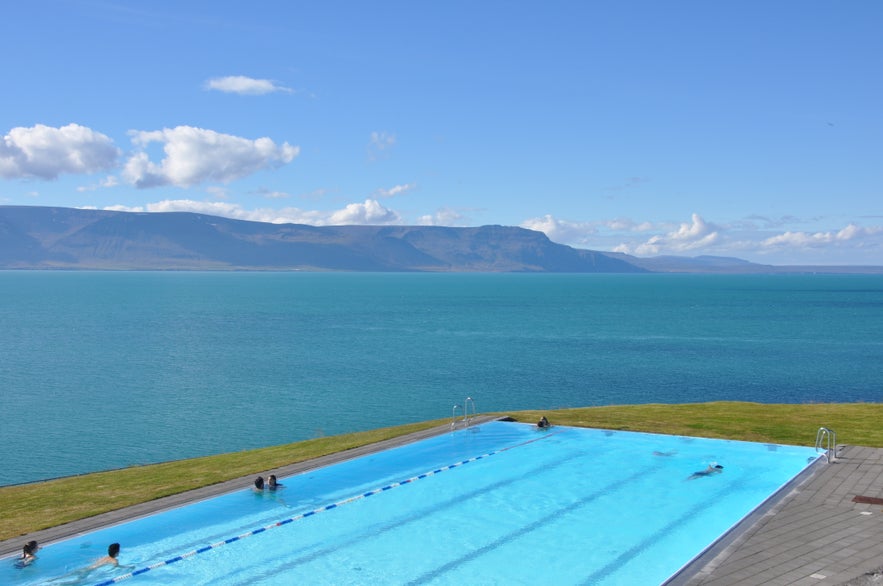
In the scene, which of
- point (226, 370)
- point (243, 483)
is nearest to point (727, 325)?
point (226, 370)

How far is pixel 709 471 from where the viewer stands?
86.3 ft

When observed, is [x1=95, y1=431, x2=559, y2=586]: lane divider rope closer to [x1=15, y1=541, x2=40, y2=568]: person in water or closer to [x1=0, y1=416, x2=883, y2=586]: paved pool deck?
[x1=15, y1=541, x2=40, y2=568]: person in water

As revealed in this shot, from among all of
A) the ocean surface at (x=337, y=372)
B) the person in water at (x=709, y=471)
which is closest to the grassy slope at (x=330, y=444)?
the person in water at (x=709, y=471)

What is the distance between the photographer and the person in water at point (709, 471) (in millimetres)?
25984

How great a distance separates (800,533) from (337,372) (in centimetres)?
5117

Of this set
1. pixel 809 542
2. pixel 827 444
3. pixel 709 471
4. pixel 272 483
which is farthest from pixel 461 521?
pixel 827 444

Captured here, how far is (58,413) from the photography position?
47281 mm

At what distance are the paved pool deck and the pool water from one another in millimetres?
899

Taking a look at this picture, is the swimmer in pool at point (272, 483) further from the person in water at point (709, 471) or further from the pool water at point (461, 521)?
the person in water at point (709, 471)

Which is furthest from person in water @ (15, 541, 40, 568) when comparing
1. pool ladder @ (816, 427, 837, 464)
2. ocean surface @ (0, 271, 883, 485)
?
pool ladder @ (816, 427, 837, 464)

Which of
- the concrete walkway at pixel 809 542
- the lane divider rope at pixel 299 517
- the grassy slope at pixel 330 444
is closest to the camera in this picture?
the concrete walkway at pixel 809 542

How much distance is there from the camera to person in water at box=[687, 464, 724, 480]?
26.0 m

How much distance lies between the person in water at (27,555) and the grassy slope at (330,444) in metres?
1.90

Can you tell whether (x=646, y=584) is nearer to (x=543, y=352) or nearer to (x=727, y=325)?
(x=543, y=352)
